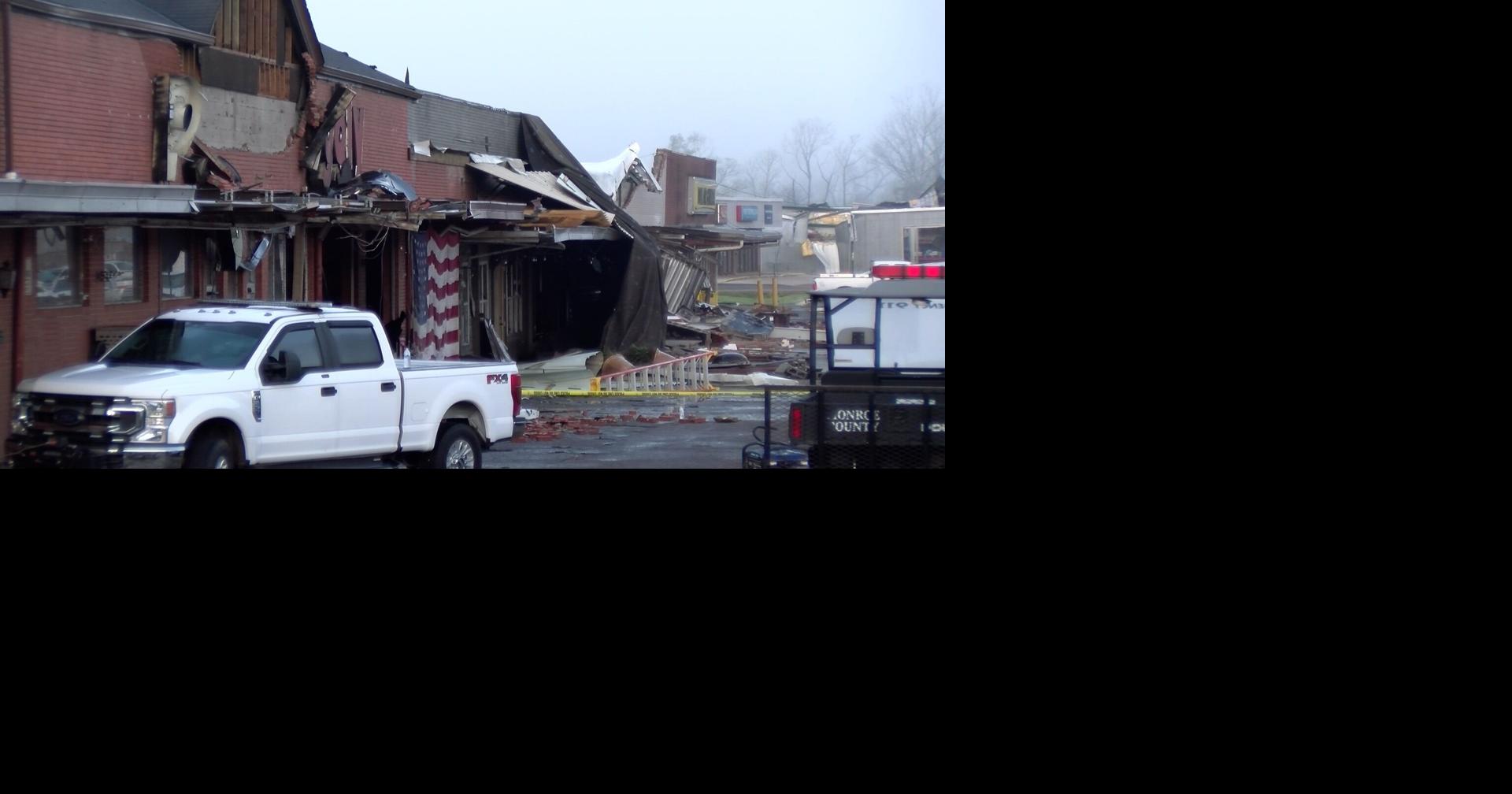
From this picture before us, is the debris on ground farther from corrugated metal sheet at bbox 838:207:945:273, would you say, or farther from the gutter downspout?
the gutter downspout

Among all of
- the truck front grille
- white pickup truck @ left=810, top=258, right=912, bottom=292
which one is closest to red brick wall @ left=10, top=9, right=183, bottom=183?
the truck front grille

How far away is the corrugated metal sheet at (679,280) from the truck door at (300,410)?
4.17 m

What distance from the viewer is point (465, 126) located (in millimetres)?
14516

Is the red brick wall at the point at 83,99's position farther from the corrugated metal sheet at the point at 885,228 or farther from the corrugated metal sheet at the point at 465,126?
the corrugated metal sheet at the point at 885,228

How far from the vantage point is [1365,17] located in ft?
15.8

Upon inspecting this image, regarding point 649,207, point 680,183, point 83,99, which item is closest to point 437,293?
point 83,99

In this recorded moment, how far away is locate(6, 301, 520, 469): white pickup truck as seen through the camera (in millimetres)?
8320

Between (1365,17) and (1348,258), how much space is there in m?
0.91

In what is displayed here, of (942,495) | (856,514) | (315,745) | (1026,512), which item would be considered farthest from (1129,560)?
(315,745)

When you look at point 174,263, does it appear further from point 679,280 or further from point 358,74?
point 679,280

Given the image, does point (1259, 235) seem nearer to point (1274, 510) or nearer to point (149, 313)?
point (1274, 510)

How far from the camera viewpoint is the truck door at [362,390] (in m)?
9.73

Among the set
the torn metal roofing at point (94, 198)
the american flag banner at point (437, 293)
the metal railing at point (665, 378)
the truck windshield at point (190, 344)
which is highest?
the torn metal roofing at point (94, 198)

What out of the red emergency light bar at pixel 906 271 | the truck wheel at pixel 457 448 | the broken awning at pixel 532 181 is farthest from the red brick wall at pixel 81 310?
the red emergency light bar at pixel 906 271
